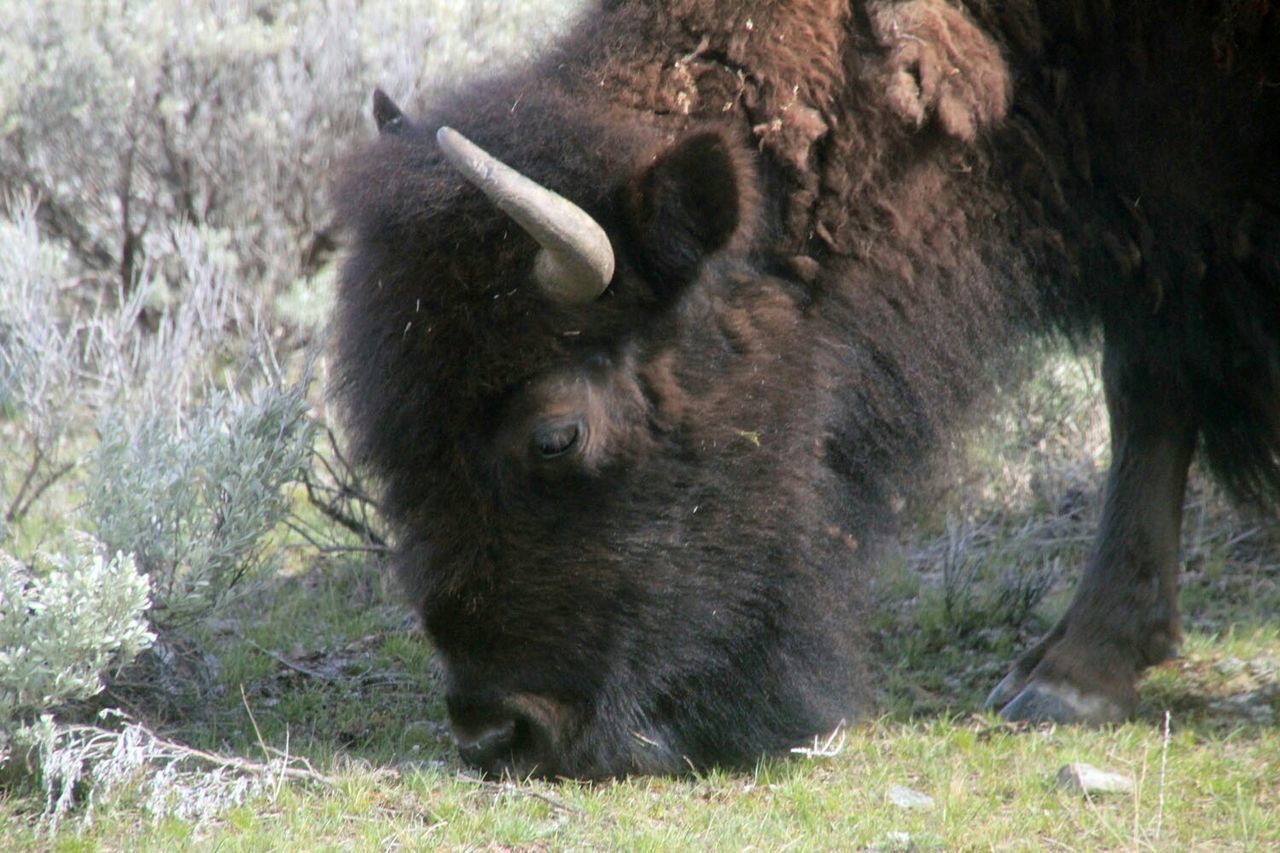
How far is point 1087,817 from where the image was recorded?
3.43 m

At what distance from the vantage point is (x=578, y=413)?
349cm

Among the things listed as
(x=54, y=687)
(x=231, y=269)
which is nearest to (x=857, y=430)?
(x=54, y=687)

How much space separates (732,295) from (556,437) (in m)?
0.58

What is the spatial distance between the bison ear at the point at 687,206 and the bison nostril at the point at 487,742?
117 centimetres

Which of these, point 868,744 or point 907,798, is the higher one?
point 907,798

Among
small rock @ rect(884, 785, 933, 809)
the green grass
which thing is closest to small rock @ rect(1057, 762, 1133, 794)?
the green grass

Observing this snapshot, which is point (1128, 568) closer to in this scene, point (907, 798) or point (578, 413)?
point (907, 798)

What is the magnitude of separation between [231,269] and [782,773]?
4650 mm

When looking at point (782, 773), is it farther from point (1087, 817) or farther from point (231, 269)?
point (231, 269)

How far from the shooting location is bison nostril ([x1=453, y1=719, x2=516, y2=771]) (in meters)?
3.55

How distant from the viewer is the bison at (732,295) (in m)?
3.47

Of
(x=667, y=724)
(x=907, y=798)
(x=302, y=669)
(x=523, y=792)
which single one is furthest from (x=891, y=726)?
(x=302, y=669)

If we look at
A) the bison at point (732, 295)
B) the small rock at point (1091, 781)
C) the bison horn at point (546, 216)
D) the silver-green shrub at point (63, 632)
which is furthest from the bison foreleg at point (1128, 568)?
the silver-green shrub at point (63, 632)

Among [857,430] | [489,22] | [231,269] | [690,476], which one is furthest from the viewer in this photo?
[489,22]
